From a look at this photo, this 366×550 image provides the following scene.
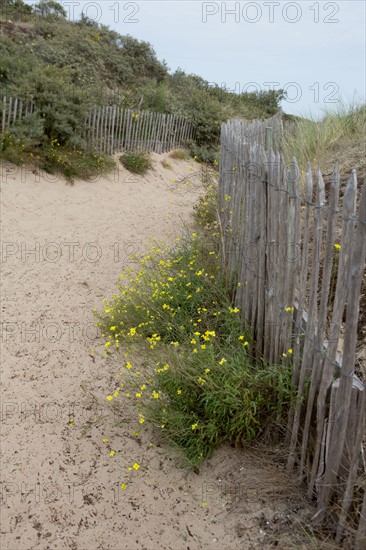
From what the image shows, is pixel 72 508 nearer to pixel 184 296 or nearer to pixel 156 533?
pixel 156 533

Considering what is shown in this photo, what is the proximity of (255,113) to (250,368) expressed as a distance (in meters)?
18.0

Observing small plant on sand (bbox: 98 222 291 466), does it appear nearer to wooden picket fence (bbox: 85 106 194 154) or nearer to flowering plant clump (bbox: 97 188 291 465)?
flowering plant clump (bbox: 97 188 291 465)

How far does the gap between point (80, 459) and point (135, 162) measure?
9.18 m

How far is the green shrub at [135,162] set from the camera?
39.2 feet

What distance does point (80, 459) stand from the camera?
12.1ft

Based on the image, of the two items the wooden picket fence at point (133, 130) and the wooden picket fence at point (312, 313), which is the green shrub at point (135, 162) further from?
the wooden picket fence at point (312, 313)

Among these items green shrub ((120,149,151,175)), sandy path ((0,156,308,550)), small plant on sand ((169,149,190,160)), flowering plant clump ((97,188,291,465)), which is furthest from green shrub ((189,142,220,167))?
flowering plant clump ((97,188,291,465))

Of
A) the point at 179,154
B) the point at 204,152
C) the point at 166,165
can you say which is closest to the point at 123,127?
the point at 166,165

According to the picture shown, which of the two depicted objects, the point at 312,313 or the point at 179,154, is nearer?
the point at 312,313

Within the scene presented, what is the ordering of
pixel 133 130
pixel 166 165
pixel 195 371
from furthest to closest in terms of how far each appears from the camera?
pixel 166 165
pixel 133 130
pixel 195 371

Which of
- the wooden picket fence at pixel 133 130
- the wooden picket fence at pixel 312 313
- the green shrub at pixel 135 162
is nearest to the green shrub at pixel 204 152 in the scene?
the wooden picket fence at pixel 133 130

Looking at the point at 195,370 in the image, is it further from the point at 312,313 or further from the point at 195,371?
the point at 312,313

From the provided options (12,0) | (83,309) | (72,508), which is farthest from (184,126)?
(72,508)

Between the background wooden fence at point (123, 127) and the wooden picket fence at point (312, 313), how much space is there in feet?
22.9
